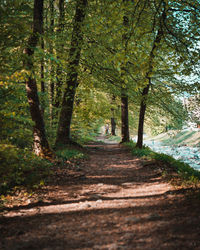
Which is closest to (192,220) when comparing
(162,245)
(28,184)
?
(162,245)

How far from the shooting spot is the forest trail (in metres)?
2.37

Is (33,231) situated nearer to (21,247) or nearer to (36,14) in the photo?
(21,247)

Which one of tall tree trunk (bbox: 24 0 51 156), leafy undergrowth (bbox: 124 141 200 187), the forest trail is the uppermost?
tall tree trunk (bbox: 24 0 51 156)

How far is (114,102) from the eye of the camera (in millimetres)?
17938

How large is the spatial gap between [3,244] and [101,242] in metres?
1.26

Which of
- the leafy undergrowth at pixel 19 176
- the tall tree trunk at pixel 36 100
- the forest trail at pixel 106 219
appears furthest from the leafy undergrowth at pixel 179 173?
the tall tree trunk at pixel 36 100

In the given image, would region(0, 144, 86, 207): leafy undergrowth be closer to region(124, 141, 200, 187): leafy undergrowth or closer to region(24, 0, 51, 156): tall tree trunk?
region(24, 0, 51, 156): tall tree trunk

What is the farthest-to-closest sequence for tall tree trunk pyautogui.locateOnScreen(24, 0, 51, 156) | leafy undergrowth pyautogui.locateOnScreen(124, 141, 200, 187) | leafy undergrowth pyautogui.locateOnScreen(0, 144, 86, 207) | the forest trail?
1. tall tree trunk pyautogui.locateOnScreen(24, 0, 51, 156)
2. leafy undergrowth pyautogui.locateOnScreen(124, 141, 200, 187)
3. leafy undergrowth pyautogui.locateOnScreen(0, 144, 86, 207)
4. the forest trail

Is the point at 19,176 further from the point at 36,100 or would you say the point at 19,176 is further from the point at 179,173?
the point at 179,173

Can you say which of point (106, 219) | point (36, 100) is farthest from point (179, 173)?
point (36, 100)

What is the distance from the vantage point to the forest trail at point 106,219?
7.77ft

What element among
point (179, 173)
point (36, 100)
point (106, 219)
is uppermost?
point (36, 100)

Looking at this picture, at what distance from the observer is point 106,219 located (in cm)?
307

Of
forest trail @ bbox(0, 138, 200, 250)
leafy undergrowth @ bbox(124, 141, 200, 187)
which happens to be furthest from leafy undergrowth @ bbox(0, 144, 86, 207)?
leafy undergrowth @ bbox(124, 141, 200, 187)
